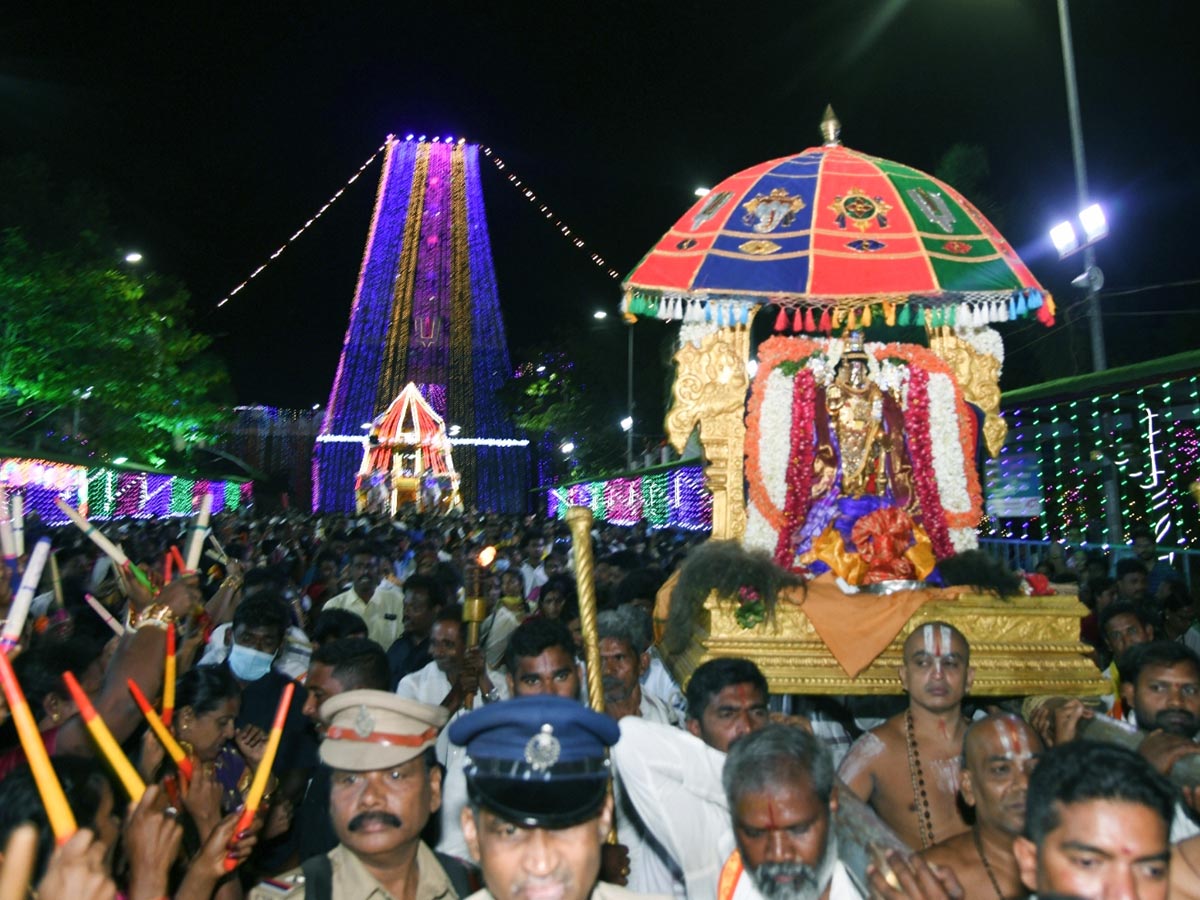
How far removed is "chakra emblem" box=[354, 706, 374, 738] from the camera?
10.1ft

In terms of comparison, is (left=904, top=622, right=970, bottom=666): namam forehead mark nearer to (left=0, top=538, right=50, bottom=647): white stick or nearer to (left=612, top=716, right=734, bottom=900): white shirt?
(left=612, top=716, right=734, bottom=900): white shirt

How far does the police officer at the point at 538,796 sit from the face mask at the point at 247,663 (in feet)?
11.8

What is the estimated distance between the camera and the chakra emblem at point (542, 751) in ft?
8.00

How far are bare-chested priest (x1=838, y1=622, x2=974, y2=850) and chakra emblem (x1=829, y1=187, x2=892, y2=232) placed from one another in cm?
370

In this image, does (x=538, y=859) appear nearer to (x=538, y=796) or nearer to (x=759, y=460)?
(x=538, y=796)

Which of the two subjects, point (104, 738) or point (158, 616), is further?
point (158, 616)

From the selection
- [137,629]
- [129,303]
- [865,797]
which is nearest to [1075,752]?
[865,797]

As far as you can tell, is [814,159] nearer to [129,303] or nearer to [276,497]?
[129,303]

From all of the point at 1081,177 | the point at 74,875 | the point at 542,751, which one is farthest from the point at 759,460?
the point at 1081,177

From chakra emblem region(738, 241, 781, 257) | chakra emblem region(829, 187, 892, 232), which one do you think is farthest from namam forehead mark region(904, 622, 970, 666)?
chakra emblem region(829, 187, 892, 232)

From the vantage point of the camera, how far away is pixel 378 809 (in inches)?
117

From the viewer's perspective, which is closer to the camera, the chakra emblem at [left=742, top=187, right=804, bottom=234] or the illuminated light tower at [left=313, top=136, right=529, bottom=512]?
the chakra emblem at [left=742, top=187, right=804, bottom=234]

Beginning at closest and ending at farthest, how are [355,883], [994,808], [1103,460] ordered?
[355,883] → [994,808] → [1103,460]

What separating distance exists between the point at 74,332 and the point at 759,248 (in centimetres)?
2163
